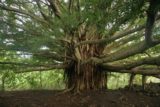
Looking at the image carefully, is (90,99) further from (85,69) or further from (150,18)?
(150,18)

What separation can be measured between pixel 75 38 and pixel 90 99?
824mm

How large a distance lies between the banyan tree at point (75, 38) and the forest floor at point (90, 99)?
0.89 ft

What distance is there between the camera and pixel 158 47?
4.55 meters

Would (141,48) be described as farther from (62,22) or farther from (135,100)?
(135,100)

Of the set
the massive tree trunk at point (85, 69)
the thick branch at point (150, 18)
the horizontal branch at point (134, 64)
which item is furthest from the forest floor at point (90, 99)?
the thick branch at point (150, 18)

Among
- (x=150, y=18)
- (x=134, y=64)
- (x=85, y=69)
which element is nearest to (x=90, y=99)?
(x=85, y=69)

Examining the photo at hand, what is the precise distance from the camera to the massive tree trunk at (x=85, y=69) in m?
4.64

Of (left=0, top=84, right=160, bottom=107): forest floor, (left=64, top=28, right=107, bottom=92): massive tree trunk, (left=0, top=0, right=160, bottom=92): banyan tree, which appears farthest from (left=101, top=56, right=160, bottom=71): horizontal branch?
(left=0, top=84, right=160, bottom=107): forest floor

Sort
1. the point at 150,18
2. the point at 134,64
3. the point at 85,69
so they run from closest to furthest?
the point at 150,18 → the point at 134,64 → the point at 85,69

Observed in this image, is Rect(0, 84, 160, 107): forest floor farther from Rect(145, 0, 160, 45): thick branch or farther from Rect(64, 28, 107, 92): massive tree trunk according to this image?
Rect(145, 0, 160, 45): thick branch

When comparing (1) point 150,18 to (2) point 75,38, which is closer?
(1) point 150,18

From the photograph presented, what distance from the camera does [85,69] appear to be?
185 inches

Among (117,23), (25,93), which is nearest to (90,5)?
(117,23)

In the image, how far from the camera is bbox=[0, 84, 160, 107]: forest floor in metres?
4.30
